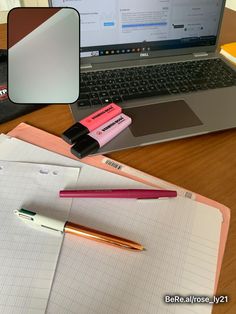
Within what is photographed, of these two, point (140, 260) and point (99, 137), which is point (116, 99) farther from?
point (140, 260)

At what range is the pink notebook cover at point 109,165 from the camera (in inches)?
16.0

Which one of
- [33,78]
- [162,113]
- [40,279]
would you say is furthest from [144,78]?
[40,279]

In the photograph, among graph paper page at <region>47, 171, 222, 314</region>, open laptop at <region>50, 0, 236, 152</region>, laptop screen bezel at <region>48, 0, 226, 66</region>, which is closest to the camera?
graph paper page at <region>47, 171, 222, 314</region>

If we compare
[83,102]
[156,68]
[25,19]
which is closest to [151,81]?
[156,68]

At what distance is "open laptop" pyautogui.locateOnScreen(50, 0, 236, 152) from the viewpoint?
553 mm

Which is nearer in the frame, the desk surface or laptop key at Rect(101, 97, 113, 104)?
the desk surface

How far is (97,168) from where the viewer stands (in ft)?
1.54

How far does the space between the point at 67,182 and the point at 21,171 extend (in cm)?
8

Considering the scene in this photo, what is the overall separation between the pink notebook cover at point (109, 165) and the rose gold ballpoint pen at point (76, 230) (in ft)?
0.37

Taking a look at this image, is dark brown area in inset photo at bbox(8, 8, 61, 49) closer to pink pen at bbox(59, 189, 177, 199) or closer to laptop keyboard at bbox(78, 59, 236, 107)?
laptop keyboard at bbox(78, 59, 236, 107)

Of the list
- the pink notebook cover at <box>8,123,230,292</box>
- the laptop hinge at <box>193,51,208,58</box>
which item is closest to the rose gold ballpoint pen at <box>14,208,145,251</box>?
the pink notebook cover at <box>8,123,230,292</box>

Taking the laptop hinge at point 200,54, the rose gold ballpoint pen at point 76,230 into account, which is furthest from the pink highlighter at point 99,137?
the laptop hinge at point 200,54

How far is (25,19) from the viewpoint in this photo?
19.1 inches

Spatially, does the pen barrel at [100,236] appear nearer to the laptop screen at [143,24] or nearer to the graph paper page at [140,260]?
the graph paper page at [140,260]
